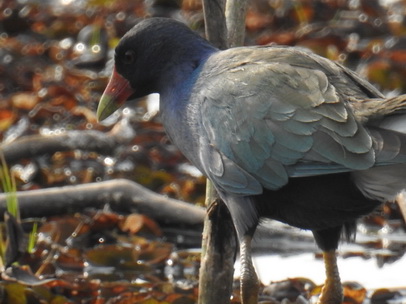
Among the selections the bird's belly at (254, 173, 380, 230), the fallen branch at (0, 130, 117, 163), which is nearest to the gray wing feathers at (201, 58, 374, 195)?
the bird's belly at (254, 173, 380, 230)

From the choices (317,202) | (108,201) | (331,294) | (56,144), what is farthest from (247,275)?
(56,144)

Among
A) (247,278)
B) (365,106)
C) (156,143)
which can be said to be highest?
(365,106)

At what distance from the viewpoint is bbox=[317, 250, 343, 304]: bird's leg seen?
14.5 ft

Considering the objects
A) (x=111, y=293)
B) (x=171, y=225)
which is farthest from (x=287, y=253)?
(x=111, y=293)

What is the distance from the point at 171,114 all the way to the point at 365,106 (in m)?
0.73

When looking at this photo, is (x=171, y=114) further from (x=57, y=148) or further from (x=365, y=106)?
(x=57, y=148)

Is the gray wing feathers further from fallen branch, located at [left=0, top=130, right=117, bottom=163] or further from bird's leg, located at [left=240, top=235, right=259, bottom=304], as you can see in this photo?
fallen branch, located at [left=0, top=130, right=117, bottom=163]

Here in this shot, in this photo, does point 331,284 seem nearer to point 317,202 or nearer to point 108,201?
point 317,202

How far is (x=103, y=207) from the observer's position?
18.6 ft

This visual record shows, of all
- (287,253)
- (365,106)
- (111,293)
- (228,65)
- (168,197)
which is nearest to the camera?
(365,106)

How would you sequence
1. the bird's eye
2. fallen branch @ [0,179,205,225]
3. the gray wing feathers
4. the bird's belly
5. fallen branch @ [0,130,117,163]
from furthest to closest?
1. fallen branch @ [0,130,117,163]
2. fallen branch @ [0,179,205,225]
3. the bird's eye
4. the bird's belly
5. the gray wing feathers

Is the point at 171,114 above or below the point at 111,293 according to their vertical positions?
above

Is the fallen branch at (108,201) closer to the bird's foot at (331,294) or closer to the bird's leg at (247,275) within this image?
the bird's foot at (331,294)

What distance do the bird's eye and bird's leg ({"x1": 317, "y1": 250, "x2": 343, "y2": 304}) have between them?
1.03 metres
